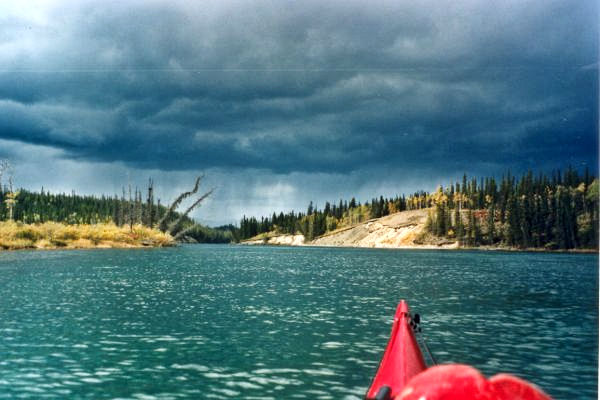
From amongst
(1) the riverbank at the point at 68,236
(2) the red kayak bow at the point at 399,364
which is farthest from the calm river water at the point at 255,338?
(1) the riverbank at the point at 68,236

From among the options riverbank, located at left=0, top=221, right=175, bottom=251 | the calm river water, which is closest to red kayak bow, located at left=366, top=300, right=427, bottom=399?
the calm river water

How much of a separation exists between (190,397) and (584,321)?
2136cm

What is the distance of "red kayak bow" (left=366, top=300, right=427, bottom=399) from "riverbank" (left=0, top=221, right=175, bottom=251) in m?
92.9

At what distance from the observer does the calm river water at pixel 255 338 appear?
1350 cm

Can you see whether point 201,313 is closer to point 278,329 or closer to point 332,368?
point 278,329

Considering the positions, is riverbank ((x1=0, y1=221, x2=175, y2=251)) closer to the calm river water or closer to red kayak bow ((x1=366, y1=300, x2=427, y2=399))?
the calm river water

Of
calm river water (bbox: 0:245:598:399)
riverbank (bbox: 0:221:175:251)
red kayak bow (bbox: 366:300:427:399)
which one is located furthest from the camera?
riverbank (bbox: 0:221:175:251)

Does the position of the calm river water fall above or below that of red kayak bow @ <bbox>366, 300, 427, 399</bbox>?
below

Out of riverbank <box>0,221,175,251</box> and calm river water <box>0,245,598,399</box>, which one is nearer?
calm river water <box>0,245,598,399</box>

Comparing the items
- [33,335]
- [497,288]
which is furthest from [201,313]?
[497,288]

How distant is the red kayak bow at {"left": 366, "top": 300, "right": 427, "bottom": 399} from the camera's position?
34.1 feet

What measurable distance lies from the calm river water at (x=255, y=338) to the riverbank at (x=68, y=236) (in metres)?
60.9

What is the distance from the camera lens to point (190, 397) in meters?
12.3

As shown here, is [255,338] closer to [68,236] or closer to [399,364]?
[399,364]
